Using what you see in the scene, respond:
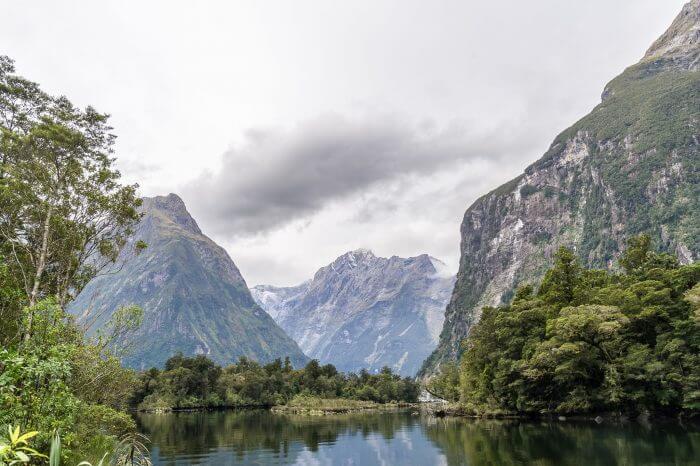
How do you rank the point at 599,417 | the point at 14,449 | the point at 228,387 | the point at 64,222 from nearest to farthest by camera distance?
the point at 14,449
the point at 64,222
the point at 599,417
the point at 228,387

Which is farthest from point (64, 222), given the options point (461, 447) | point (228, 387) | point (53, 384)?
point (228, 387)

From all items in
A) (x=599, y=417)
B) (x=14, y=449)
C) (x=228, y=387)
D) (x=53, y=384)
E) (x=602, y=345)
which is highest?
(x=602, y=345)

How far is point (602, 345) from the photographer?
6806cm

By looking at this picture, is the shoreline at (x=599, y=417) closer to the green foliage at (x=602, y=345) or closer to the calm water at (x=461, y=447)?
the green foliage at (x=602, y=345)

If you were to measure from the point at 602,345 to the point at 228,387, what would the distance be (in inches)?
5634

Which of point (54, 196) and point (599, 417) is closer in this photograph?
point (54, 196)

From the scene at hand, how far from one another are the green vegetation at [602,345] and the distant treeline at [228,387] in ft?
357

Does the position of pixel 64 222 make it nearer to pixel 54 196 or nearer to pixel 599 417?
pixel 54 196

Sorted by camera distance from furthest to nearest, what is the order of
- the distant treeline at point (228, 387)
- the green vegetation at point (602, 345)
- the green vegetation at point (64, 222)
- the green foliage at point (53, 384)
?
1. the distant treeline at point (228, 387)
2. the green vegetation at point (602, 345)
3. the green vegetation at point (64, 222)
4. the green foliage at point (53, 384)

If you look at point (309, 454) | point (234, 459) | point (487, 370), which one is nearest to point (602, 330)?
point (487, 370)

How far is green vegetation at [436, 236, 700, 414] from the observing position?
2346 inches

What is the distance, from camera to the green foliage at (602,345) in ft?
196

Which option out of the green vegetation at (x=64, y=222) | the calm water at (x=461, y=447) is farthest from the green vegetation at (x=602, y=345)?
the green vegetation at (x=64, y=222)

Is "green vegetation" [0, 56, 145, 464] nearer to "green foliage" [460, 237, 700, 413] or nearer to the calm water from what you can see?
the calm water
